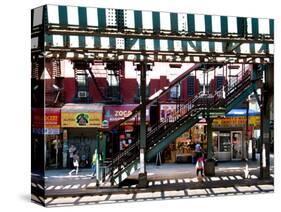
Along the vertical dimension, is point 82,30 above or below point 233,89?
above

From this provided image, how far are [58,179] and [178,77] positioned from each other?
3.74m

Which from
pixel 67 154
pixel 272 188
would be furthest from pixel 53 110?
pixel 272 188

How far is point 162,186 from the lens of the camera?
15422mm

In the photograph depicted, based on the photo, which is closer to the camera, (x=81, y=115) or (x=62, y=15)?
(x=62, y=15)

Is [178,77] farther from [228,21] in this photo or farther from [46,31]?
[46,31]

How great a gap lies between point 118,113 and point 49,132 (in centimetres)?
174

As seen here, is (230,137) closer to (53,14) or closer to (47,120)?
(47,120)

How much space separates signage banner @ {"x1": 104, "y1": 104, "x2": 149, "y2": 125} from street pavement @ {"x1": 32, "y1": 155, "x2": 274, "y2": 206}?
1205 millimetres

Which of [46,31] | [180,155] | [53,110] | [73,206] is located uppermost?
[46,31]

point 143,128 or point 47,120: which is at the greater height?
point 47,120

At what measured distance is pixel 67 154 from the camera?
14492mm

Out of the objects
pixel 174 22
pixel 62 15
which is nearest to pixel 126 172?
pixel 174 22

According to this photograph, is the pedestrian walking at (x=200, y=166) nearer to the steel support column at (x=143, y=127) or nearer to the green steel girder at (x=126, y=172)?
the steel support column at (x=143, y=127)

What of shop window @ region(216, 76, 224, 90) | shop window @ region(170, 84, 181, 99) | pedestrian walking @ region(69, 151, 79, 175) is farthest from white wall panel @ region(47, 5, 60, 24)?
shop window @ region(216, 76, 224, 90)
